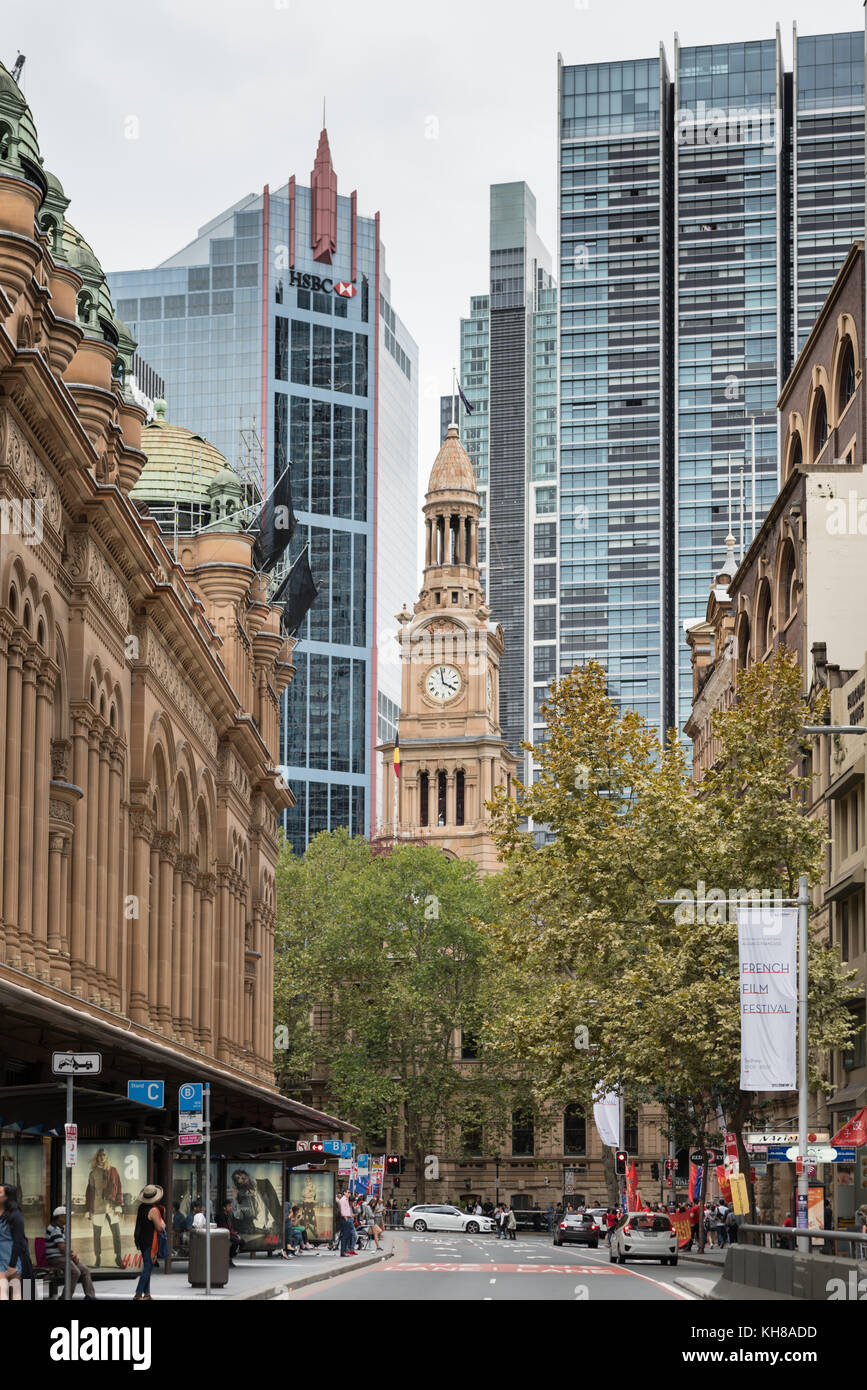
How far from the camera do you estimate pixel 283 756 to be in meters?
174

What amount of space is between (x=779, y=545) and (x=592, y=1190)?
64.5 metres

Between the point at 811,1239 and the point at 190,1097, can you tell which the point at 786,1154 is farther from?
the point at 811,1239

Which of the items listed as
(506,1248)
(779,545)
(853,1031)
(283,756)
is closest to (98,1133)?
(853,1031)

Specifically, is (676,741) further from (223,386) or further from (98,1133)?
(223,386)

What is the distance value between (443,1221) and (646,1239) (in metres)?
44.1

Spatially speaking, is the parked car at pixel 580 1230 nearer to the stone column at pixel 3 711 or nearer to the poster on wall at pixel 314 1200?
the poster on wall at pixel 314 1200

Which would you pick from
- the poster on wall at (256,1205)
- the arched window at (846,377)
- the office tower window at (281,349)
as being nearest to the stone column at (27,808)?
the poster on wall at (256,1205)

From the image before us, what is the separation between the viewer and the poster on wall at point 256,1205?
49.6 meters

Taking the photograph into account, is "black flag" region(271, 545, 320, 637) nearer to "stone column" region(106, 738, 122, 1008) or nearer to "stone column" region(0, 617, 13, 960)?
"stone column" region(106, 738, 122, 1008)

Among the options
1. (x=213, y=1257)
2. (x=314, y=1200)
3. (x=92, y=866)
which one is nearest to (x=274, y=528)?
(x=314, y=1200)

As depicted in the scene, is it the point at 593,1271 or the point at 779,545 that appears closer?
the point at 593,1271

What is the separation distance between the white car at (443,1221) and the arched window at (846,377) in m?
45.9

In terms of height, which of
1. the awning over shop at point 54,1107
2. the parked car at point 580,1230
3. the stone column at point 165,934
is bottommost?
the parked car at point 580,1230

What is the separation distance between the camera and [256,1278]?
38.4 metres
